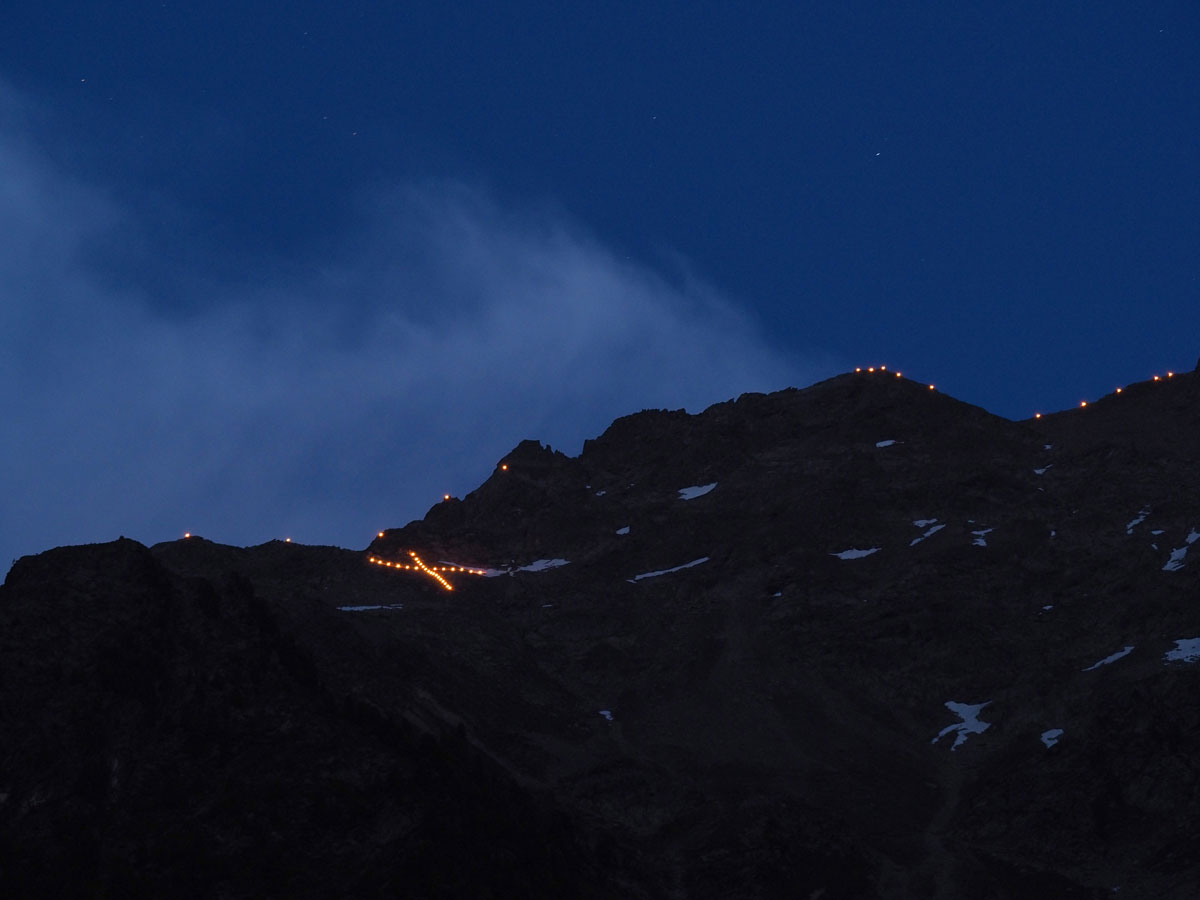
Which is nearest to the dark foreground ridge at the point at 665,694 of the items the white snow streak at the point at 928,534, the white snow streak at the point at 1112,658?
the white snow streak at the point at 1112,658

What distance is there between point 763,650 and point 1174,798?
32.1 meters

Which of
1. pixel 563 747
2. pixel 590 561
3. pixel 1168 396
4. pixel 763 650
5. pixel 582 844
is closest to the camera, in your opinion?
pixel 582 844

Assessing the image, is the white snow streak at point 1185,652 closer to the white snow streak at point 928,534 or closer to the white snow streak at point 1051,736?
the white snow streak at point 1051,736

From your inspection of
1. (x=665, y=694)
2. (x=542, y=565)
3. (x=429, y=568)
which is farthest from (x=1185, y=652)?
(x=429, y=568)

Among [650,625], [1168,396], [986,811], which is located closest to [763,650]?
[650,625]

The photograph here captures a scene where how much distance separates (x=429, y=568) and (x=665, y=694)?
32.5 m

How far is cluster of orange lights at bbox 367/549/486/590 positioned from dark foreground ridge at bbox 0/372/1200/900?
85 cm

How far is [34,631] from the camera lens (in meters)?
85.9

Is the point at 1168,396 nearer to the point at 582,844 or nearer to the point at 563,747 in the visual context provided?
the point at 563,747

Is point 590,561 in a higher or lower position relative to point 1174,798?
higher

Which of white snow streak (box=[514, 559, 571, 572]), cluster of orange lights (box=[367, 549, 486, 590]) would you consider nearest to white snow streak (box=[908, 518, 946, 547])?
white snow streak (box=[514, 559, 571, 572])

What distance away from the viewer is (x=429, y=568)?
12638 cm

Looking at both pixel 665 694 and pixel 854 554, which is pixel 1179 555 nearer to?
pixel 854 554

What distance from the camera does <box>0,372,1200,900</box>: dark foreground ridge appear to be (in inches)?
2904
